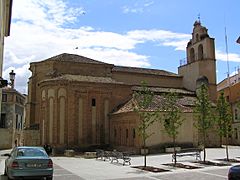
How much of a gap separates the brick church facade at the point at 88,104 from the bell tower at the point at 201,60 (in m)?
0.17

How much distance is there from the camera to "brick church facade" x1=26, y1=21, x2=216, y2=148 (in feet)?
114

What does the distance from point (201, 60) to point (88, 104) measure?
1906cm

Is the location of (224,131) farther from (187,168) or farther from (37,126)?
(37,126)

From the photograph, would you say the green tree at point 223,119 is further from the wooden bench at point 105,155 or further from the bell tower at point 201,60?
the bell tower at point 201,60

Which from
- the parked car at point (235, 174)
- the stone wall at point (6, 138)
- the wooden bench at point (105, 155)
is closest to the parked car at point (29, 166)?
the parked car at point (235, 174)

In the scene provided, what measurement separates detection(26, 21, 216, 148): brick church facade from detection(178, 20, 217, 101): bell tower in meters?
0.17

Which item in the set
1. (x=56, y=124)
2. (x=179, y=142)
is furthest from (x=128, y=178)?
(x=56, y=124)

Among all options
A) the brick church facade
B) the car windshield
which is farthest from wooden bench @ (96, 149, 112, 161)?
the car windshield

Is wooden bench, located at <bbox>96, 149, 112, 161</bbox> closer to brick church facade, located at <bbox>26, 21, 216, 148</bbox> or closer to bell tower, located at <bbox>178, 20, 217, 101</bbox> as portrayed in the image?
brick church facade, located at <bbox>26, 21, 216, 148</bbox>

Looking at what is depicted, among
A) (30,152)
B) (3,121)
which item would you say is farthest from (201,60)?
(30,152)

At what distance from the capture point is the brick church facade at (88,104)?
34844 mm

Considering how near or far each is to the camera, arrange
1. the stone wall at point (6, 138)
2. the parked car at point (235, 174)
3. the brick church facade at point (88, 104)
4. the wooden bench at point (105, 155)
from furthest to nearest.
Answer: the stone wall at point (6, 138)
the brick church facade at point (88, 104)
the wooden bench at point (105, 155)
the parked car at point (235, 174)

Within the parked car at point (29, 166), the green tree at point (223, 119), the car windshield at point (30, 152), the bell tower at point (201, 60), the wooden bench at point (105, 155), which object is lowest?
the wooden bench at point (105, 155)

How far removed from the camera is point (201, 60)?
46.5 m
